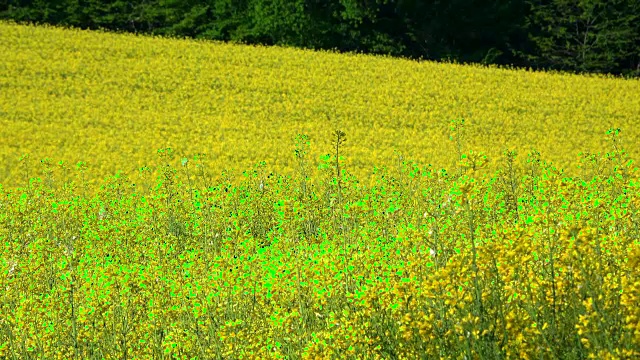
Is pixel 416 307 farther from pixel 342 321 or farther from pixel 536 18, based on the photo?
pixel 536 18

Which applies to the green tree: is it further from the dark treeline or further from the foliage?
the foliage

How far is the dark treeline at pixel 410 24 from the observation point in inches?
1487

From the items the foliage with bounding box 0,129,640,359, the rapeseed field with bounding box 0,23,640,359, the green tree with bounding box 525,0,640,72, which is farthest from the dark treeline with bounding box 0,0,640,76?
the foliage with bounding box 0,129,640,359

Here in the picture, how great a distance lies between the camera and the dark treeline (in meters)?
37.8

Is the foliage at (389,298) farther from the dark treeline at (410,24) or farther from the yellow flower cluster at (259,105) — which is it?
the dark treeline at (410,24)

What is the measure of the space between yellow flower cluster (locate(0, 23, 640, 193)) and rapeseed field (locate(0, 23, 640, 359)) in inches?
4.1

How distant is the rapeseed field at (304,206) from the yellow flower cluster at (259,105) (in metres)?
0.10

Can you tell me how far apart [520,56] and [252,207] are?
33.7 metres

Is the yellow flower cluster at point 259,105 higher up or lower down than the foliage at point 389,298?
lower down

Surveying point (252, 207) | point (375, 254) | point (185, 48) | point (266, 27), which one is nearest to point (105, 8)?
point (266, 27)

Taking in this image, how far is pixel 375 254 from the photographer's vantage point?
4672 mm

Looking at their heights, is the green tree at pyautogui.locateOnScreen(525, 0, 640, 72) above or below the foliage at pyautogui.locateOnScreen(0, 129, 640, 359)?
below

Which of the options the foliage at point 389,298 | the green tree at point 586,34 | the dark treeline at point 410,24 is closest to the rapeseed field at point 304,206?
the foliage at point 389,298

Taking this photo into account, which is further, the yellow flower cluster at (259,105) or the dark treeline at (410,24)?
the dark treeline at (410,24)
